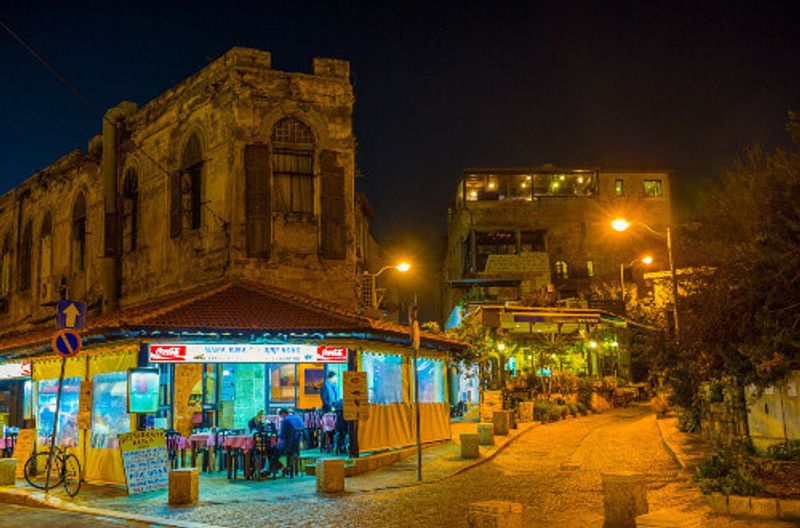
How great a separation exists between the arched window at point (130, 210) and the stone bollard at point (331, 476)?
1402 centimetres

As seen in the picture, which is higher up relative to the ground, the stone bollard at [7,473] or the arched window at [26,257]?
the arched window at [26,257]

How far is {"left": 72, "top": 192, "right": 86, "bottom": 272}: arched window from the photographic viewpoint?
89.6 ft

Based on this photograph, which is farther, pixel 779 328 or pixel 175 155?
pixel 175 155

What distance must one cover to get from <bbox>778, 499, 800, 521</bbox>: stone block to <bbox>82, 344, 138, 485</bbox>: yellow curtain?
11601 millimetres

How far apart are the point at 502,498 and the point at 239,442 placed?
19.4 feet

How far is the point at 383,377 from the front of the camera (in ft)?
62.2

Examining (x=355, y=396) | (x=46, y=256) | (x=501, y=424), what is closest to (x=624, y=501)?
(x=355, y=396)

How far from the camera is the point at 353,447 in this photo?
671 inches

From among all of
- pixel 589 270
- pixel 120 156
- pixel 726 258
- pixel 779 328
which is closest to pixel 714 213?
pixel 726 258

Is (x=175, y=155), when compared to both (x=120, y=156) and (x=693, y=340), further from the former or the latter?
(x=693, y=340)

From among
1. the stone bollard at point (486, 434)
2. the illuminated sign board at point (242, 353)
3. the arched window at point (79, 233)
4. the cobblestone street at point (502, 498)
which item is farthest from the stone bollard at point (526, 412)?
the arched window at point (79, 233)

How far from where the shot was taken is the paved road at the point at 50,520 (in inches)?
432

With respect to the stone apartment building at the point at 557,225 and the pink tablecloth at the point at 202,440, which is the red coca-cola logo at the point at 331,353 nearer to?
the pink tablecloth at the point at 202,440

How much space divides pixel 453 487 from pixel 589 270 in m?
44.3
